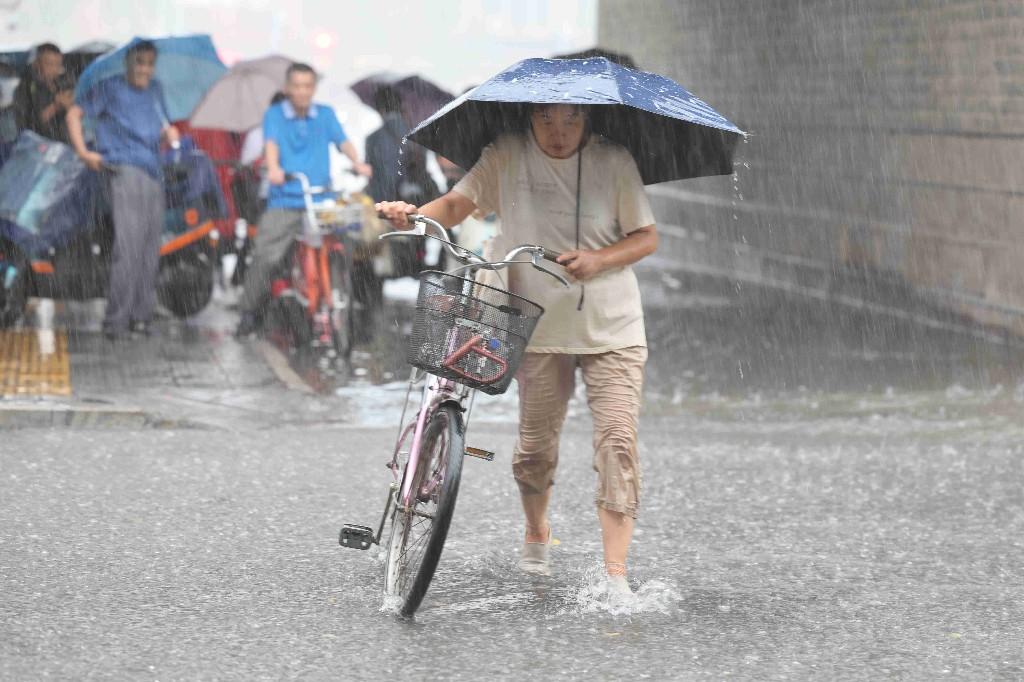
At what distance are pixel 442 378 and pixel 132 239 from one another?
23.8 feet

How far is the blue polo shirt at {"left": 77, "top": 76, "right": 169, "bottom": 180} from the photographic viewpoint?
12477 mm

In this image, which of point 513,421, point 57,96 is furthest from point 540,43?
point 513,421

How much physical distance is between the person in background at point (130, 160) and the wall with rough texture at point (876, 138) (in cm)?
431

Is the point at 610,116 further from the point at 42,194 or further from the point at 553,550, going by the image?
the point at 42,194

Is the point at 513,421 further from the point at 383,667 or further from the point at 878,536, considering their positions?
the point at 383,667

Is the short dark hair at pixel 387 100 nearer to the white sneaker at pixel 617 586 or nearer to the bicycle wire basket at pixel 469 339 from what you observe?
the white sneaker at pixel 617 586

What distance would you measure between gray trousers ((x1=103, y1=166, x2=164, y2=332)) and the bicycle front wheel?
7.12m

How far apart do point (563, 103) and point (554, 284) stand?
66 cm

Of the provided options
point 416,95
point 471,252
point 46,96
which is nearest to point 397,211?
point 471,252

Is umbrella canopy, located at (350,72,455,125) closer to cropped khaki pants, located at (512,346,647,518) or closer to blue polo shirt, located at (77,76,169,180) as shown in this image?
blue polo shirt, located at (77,76,169,180)

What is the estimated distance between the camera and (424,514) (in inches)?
229

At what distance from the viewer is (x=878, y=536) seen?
24.3ft

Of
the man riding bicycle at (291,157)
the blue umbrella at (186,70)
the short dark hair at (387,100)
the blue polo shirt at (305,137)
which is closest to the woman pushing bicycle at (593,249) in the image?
the man riding bicycle at (291,157)

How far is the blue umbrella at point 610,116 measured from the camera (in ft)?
18.8
